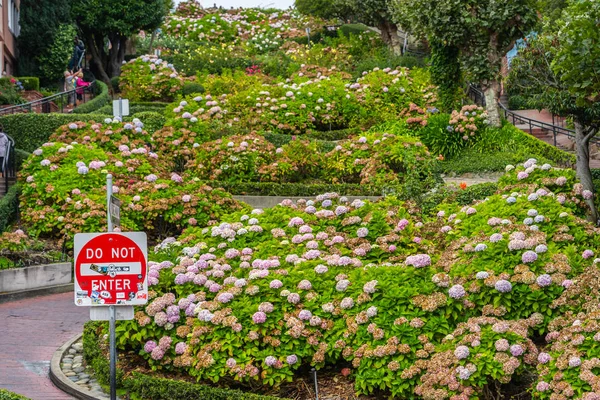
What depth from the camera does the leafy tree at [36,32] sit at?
3541 centimetres

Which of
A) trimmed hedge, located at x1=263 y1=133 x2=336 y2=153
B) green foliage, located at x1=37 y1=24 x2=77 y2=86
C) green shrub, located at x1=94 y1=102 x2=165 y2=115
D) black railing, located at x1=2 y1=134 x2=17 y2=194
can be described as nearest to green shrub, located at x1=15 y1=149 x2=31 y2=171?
black railing, located at x1=2 y1=134 x2=17 y2=194

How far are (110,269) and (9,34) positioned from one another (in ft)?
87.1

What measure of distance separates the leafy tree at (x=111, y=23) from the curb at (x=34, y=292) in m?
22.2

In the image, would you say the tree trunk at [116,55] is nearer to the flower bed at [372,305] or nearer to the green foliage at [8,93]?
the green foliage at [8,93]

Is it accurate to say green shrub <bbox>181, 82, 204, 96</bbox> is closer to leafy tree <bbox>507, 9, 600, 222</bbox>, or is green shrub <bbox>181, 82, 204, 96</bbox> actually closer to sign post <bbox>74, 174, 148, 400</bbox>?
leafy tree <bbox>507, 9, 600, 222</bbox>

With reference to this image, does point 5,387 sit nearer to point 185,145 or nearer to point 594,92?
point 594,92

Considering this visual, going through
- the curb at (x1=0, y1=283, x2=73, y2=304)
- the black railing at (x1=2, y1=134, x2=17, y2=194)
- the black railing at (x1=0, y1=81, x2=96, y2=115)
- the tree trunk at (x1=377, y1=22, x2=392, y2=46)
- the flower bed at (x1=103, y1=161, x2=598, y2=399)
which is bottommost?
the curb at (x1=0, y1=283, x2=73, y2=304)

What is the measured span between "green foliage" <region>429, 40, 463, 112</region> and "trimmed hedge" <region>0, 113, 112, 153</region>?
33.8 feet

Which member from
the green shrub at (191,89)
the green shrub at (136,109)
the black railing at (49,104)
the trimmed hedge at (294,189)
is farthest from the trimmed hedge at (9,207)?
the green shrub at (191,89)

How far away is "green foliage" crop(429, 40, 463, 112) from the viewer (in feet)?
95.1

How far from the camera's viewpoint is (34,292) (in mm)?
16922

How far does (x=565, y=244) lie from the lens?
1320 cm

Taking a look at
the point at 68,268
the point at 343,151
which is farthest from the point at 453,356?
the point at 343,151

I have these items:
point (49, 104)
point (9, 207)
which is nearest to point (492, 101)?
point (49, 104)
